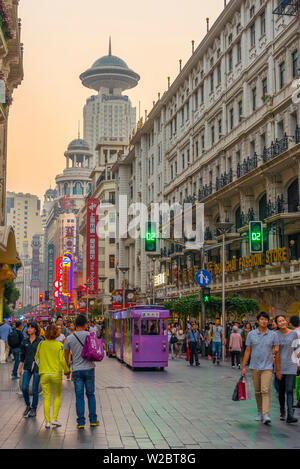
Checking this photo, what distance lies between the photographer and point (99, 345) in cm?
1153

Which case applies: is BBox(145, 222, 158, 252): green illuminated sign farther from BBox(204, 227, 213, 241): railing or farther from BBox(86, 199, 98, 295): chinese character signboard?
BBox(86, 199, 98, 295): chinese character signboard

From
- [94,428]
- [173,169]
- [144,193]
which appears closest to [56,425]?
[94,428]

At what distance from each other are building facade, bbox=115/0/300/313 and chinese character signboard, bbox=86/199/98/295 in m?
35.6

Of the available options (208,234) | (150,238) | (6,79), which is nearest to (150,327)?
(150,238)

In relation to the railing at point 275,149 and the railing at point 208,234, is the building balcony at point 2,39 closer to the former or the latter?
the railing at point 275,149

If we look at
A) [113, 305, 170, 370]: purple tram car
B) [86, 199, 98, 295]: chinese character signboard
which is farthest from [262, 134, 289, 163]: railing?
[86, 199, 98, 295]: chinese character signboard

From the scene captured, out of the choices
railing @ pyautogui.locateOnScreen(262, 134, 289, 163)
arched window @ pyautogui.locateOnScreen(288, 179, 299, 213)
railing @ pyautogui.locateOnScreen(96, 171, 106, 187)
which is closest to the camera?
railing @ pyautogui.locateOnScreen(262, 134, 289, 163)

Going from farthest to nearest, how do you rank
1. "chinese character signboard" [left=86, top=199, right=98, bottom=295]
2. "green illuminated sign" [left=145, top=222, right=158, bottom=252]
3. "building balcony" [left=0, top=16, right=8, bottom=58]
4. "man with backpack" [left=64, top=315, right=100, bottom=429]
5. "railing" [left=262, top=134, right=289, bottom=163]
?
"chinese character signboard" [left=86, top=199, right=98, bottom=295] < "railing" [left=262, top=134, right=289, bottom=163] < "green illuminated sign" [left=145, top=222, right=158, bottom=252] < "building balcony" [left=0, top=16, right=8, bottom=58] < "man with backpack" [left=64, top=315, right=100, bottom=429]

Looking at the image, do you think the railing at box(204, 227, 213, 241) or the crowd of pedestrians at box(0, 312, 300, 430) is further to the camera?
the railing at box(204, 227, 213, 241)

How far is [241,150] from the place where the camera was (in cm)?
4450

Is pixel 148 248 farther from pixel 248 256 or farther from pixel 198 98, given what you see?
pixel 198 98

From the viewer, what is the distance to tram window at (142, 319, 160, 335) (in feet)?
85.0

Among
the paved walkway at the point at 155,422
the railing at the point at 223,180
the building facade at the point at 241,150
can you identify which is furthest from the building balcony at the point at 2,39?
the railing at the point at 223,180

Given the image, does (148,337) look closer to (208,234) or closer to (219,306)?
(219,306)
